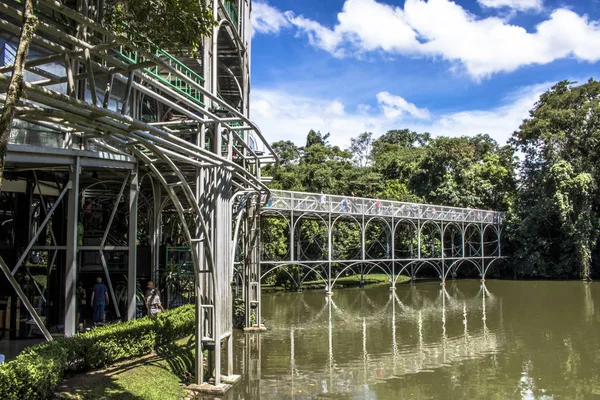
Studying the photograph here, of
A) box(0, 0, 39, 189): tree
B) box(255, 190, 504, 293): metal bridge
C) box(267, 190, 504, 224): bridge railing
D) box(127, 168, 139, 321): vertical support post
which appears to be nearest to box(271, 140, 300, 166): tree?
box(255, 190, 504, 293): metal bridge

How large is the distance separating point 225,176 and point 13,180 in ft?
16.3

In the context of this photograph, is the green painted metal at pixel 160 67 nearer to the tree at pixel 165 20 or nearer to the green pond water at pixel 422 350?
the tree at pixel 165 20

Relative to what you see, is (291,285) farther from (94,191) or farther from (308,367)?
(308,367)

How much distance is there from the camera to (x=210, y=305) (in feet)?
27.8

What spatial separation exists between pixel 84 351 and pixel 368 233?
26925 millimetres

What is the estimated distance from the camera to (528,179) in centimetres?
3488

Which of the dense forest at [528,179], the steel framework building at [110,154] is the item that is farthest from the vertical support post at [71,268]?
the dense forest at [528,179]

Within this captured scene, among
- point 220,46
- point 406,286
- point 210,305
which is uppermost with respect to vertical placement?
point 220,46

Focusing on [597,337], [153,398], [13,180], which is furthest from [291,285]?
[153,398]

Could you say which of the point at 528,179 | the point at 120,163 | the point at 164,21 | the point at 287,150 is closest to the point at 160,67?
the point at 164,21

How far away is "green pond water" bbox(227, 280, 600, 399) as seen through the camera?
8.84 metres

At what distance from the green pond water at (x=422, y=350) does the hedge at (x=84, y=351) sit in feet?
5.40

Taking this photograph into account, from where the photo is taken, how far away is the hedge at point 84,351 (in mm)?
5590

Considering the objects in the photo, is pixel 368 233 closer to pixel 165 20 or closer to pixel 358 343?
pixel 358 343
